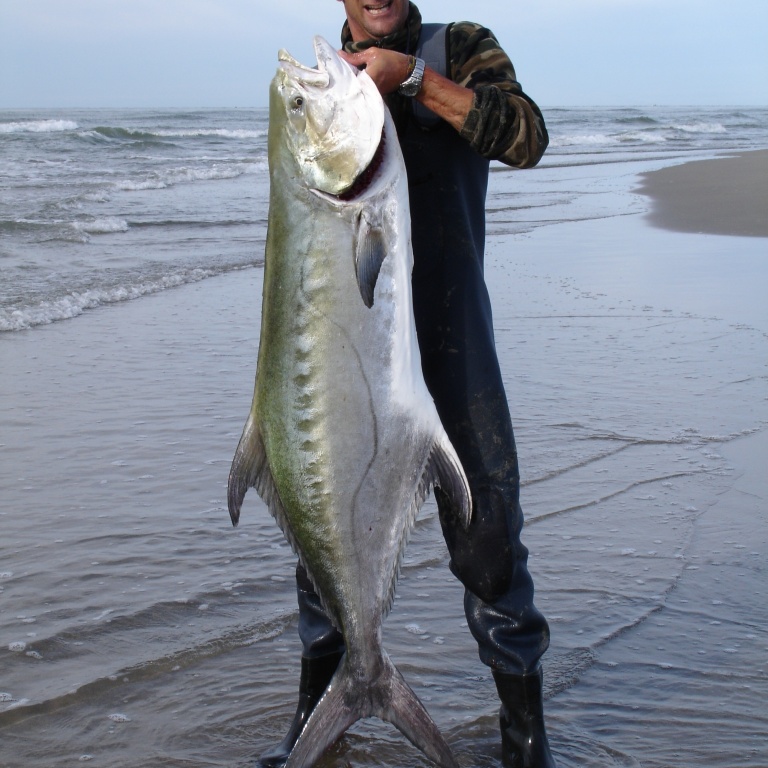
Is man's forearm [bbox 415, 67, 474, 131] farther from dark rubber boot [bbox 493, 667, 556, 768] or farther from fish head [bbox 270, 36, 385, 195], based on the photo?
dark rubber boot [bbox 493, 667, 556, 768]

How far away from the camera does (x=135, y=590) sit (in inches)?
161

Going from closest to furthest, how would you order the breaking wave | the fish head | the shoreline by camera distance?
the fish head
the breaking wave
the shoreline

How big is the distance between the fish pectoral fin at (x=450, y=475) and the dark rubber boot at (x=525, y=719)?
1.74ft

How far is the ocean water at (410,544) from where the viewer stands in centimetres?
323

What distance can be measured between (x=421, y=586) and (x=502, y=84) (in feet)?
6.71

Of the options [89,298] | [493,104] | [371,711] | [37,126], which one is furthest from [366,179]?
[37,126]

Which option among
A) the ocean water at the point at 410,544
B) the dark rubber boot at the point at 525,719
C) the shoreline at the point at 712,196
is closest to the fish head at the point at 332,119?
the dark rubber boot at the point at 525,719

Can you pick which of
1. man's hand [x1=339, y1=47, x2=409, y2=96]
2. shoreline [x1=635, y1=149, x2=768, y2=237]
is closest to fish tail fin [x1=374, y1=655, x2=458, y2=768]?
man's hand [x1=339, y1=47, x2=409, y2=96]

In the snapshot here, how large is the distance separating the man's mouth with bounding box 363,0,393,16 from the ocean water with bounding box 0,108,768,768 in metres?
2.03

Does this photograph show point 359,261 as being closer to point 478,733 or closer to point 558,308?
point 478,733

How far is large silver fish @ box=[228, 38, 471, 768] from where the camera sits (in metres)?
2.36

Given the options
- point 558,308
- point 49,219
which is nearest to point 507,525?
point 558,308

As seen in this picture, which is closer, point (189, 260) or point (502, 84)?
point (502, 84)

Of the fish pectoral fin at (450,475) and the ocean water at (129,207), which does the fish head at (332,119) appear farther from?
the ocean water at (129,207)
